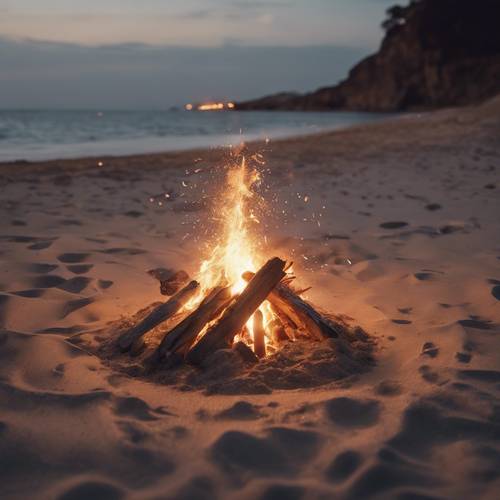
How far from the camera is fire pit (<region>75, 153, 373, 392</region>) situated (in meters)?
2.79

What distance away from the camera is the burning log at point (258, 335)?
9.56 ft

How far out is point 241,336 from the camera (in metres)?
3.11

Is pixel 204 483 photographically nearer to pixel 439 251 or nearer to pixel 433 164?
pixel 439 251

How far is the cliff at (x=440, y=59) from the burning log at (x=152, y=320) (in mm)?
56451

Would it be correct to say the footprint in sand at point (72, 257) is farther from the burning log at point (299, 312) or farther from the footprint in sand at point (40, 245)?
the burning log at point (299, 312)

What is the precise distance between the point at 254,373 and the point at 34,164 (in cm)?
876

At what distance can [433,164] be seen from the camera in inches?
368

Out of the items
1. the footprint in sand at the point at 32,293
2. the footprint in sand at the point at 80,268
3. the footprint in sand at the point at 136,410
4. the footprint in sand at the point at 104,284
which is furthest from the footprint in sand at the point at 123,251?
the footprint in sand at the point at 136,410

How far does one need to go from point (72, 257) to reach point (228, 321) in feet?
→ 6.95

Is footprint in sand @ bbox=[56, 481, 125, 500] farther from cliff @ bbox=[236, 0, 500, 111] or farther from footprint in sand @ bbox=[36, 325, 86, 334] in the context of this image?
cliff @ bbox=[236, 0, 500, 111]

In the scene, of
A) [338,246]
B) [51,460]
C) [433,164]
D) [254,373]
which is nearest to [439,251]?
[338,246]

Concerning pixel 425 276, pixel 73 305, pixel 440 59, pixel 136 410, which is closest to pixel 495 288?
pixel 425 276

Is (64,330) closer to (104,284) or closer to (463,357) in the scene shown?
(104,284)

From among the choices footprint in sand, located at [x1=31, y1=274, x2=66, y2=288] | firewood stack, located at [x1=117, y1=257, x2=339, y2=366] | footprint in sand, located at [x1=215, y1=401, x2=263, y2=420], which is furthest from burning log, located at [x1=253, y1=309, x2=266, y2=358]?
footprint in sand, located at [x1=31, y1=274, x2=66, y2=288]
